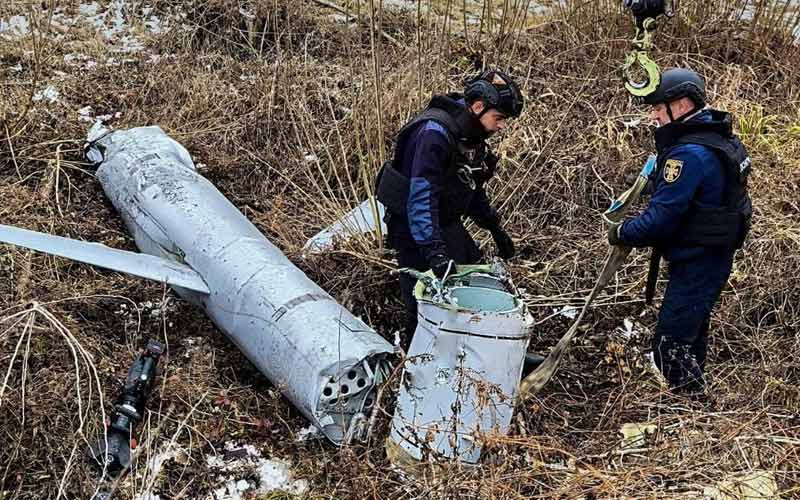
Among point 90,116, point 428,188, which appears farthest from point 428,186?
point 90,116

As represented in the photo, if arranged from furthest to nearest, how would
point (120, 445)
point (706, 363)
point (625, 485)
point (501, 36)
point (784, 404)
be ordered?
point (501, 36), point (706, 363), point (784, 404), point (120, 445), point (625, 485)

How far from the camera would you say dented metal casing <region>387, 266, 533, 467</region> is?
303cm

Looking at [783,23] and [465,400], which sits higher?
[783,23]

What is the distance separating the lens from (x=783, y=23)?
22.6ft

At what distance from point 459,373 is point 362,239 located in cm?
181

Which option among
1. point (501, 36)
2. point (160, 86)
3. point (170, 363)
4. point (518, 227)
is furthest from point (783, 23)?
point (170, 363)

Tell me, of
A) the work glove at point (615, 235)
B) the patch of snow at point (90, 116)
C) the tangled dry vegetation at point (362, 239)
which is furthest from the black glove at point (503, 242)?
the patch of snow at point (90, 116)

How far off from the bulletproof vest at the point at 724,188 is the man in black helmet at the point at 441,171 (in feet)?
2.34

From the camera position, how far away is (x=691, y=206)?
11.6ft

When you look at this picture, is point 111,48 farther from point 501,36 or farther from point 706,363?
point 706,363

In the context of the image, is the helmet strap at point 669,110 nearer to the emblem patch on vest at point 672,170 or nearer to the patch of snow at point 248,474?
the emblem patch on vest at point 672,170

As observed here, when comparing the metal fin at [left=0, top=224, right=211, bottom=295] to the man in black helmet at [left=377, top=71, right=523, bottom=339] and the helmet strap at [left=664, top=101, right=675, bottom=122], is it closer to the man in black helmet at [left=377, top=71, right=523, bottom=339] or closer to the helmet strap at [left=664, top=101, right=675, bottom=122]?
the man in black helmet at [left=377, top=71, right=523, bottom=339]

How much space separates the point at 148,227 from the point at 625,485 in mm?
2954

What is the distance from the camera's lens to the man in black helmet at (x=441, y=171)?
3.48 m
